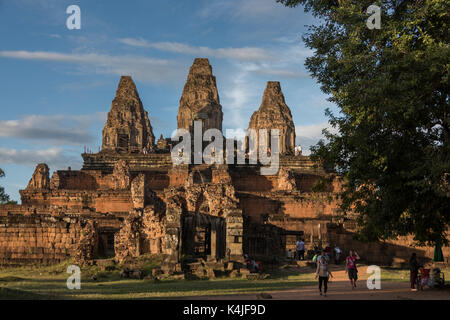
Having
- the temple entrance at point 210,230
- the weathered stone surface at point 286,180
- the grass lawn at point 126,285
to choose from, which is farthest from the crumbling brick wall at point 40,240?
the weathered stone surface at point 286,180

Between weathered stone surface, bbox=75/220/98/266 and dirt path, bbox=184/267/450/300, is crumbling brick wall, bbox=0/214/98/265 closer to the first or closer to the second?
weathered stone surface, bbox=75/220/98/266

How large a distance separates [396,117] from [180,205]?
32.5 feet

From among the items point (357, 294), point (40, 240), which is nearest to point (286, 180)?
point (40, 240)

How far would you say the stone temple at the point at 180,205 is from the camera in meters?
21.2

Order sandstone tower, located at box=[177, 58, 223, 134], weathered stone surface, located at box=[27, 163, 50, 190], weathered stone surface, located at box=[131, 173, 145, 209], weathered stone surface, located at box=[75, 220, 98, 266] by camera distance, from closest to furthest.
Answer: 1. weathered stone surface, located at box=[75, 220, 98, 266]
2. weathered stone surface, located at box=[131, 173, 145, 209]
3. weathered stone surface, located at box=[27, 163, 50, 190]
4. sandstone tower, located at box=[177, 58, 223, 134]

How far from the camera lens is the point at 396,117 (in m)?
12.7

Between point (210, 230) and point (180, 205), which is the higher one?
point (180, 205)

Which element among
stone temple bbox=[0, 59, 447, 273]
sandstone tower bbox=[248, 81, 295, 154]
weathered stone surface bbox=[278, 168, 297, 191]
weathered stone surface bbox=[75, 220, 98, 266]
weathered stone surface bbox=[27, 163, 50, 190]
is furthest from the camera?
sandstone tower bbox=[248, 81, 295, 154]

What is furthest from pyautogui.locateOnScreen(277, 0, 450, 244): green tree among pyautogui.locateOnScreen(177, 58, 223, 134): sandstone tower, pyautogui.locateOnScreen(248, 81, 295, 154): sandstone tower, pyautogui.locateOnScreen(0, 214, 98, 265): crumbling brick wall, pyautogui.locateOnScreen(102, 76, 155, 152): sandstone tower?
pyautogui.locateOnScreen(102, 76, 155, 152): sandstone tower

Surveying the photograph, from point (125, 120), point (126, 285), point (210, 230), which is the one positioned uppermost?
point (125, 120)

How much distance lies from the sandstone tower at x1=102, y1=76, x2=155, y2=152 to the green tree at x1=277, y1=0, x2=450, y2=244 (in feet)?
→ 130

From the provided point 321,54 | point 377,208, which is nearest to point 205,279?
point 377,208

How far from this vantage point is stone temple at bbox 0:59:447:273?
69.5 ft

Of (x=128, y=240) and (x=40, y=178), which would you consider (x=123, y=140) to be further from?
(x=128, y=240)
